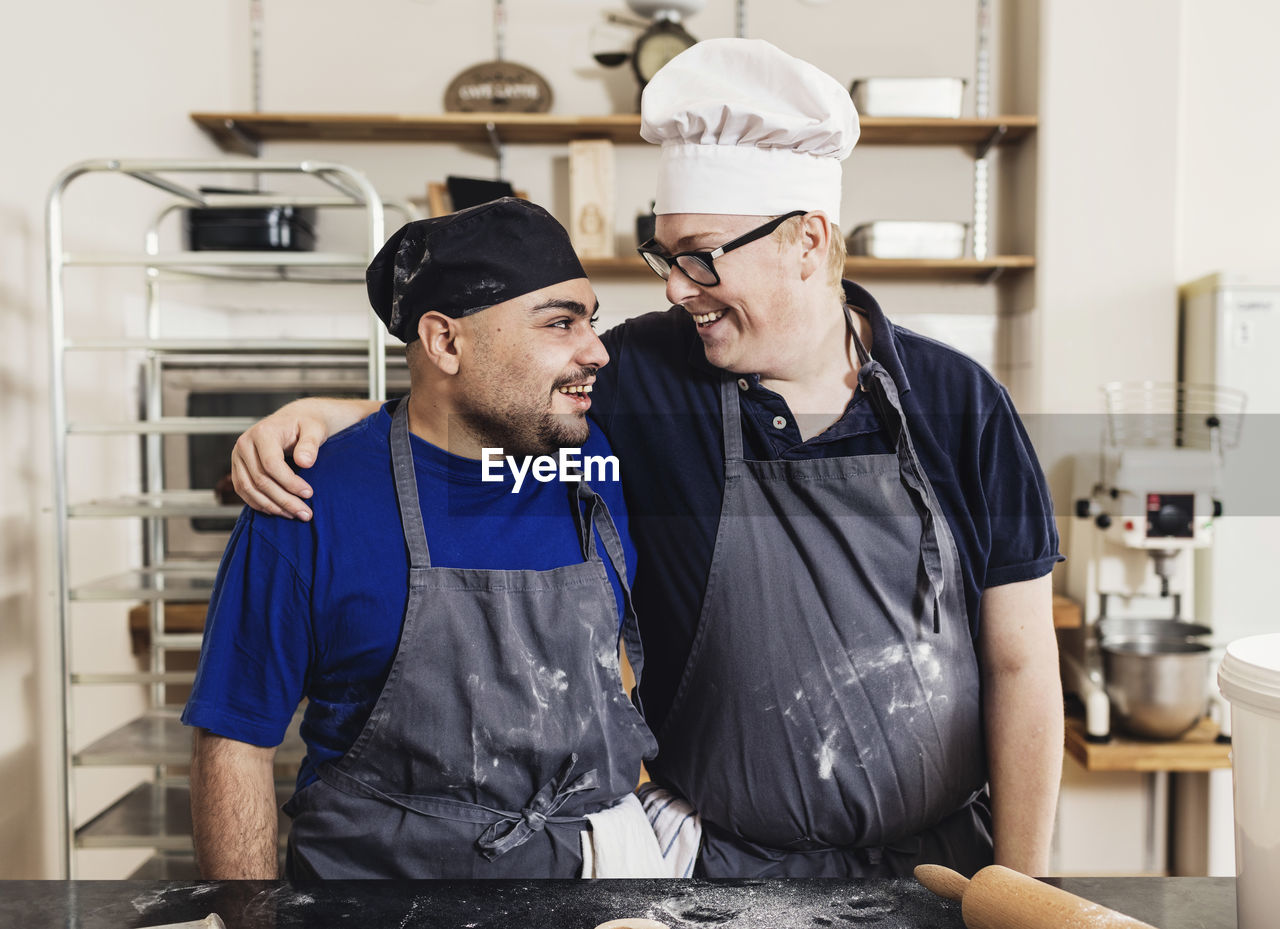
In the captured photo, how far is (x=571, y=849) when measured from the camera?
1208 mm

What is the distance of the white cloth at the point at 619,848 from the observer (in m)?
1.20

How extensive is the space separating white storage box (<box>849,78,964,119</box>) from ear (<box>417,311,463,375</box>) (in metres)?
2.26

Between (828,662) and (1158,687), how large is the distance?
177 centimetres

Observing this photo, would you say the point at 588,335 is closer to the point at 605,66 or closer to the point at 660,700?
the point at 660,700

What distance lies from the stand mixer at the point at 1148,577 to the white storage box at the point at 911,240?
0.75 m

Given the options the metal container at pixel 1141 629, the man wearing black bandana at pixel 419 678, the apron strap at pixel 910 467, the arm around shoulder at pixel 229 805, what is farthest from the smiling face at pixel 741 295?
the metal container at pixel 1141 629

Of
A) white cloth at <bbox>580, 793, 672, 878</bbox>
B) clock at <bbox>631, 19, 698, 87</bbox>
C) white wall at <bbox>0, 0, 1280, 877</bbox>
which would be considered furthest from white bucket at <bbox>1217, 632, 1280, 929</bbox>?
clock at <bbox>631, 19, 698, 87</bbox>

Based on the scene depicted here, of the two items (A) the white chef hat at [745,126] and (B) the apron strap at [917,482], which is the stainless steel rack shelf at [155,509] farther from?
(B) the apron strap at [917,482]

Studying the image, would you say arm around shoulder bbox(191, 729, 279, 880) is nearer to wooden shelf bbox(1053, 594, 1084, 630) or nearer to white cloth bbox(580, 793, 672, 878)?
white cloth bbox(580, 793, 672, 878)

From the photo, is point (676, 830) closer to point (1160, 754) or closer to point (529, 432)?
point (529, 432)

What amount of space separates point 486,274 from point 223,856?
2.74 feet

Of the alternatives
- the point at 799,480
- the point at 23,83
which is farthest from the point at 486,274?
the point at 23,83

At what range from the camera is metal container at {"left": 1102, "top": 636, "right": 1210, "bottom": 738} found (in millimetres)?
2594

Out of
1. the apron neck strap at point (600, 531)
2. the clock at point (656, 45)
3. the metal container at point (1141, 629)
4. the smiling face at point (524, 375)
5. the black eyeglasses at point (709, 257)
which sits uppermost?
the clock at point (656, 45)
